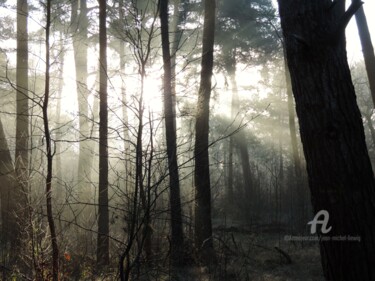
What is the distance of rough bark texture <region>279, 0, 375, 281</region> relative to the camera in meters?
2.53

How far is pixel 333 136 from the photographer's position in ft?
8.57

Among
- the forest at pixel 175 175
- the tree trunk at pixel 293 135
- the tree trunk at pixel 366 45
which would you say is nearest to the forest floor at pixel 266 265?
the forest at pixel 175 175

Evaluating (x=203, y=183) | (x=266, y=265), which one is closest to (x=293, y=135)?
(x=203, y=183)

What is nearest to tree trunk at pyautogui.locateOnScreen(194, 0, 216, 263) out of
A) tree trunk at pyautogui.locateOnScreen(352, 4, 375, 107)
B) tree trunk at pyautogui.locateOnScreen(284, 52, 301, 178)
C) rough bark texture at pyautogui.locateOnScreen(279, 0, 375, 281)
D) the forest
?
the forest

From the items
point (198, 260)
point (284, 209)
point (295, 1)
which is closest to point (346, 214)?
point (295, 1)

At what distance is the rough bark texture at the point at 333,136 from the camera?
8.29 ft

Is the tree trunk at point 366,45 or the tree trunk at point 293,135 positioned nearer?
the tree trunk at point 366,45

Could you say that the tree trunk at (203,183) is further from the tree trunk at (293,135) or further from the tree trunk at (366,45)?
the tree trunk at (293,135)

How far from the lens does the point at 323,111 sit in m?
2.66

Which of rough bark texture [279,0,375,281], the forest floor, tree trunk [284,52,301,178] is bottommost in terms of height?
the forest floor

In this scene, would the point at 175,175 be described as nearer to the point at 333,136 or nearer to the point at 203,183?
the point at 203,183

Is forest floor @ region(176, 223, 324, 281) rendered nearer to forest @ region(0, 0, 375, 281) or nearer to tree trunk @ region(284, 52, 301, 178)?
forest @ region(0, 0, 375, 281)

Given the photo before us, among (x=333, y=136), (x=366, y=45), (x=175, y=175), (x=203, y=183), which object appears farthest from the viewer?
(x=366, y=45)

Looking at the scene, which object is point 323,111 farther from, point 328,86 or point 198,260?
point 198,260
